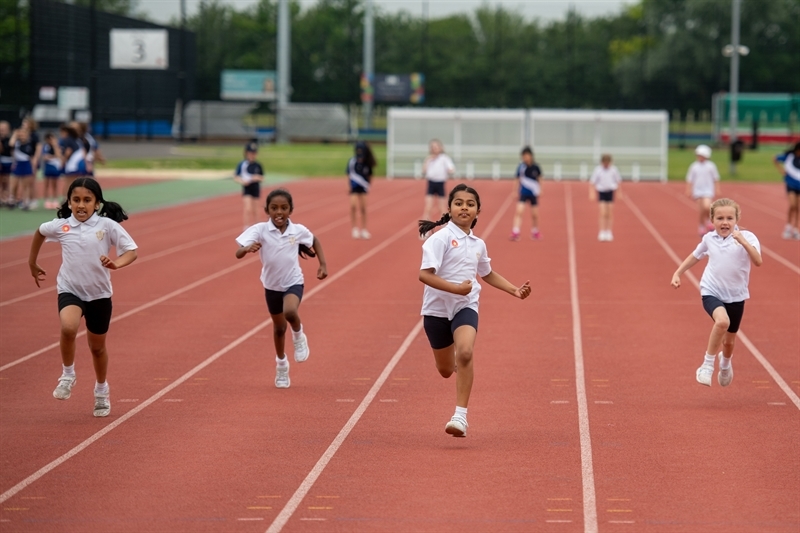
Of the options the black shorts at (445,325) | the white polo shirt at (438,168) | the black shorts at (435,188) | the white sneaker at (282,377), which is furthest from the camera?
the black shorts at (435,188)

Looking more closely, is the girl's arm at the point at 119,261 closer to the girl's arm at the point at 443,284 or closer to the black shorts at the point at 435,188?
the girl's arm at the point at 443,284

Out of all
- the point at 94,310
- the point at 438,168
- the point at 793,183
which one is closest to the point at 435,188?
the point at 438,168

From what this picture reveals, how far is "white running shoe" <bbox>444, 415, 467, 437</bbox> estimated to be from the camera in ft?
26.0

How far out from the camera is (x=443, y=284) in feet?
25.7

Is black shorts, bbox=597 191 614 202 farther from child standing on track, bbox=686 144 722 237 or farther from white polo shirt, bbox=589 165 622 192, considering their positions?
child standing on track, bbox=686 144 722 237

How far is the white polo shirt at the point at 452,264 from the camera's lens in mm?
7966

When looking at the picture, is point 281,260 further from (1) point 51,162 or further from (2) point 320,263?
(1) point 51,162

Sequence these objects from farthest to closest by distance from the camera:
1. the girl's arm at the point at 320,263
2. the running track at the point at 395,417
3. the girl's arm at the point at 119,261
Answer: the girl's arm at the point at 320,263 < the girl's arm at the point at 119,261 < the running track at the point at 395,417

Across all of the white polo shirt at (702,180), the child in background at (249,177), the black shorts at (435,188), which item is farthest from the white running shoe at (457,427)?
the black shorts at (435,188)

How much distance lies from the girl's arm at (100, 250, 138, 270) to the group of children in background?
17036 mm

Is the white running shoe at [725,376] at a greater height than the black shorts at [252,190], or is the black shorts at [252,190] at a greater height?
the black shorts at [252,190]

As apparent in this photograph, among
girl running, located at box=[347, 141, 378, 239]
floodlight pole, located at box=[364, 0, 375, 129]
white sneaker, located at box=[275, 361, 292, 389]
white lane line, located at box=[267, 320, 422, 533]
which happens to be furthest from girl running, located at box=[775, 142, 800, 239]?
floodlight pole, located at box=[364, 0, 375, 129]

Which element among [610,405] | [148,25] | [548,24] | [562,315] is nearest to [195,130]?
[148,25]

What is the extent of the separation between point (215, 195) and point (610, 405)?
2516 cm
